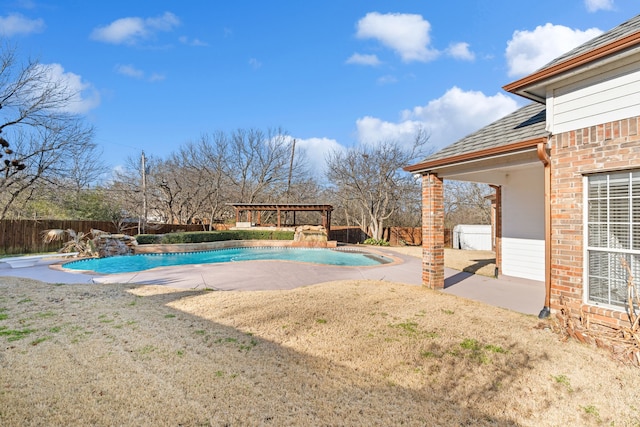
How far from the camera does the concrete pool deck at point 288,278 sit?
21.9 ft

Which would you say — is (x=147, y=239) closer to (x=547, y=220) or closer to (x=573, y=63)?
(x=547, y=220)

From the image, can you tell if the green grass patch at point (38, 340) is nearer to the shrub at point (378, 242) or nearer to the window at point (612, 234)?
the window at point (612, 234)

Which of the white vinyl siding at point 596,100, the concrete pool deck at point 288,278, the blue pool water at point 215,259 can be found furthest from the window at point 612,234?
the blue pool water at point 215,259

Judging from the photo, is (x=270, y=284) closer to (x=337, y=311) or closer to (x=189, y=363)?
(x=337, y=311)

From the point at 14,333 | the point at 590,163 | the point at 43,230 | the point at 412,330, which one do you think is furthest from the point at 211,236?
the point at 590,163

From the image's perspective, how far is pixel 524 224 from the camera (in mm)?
8203

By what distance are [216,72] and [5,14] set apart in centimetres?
851

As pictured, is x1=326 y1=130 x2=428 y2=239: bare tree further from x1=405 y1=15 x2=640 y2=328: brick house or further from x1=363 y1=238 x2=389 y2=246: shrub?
x1=405 y1=15 x2=640 y2=328: brick house

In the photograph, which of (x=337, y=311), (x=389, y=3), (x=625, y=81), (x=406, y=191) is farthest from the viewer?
(x=406, y=191)

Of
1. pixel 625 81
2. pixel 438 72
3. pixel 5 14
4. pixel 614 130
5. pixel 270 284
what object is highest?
pixel 5 14

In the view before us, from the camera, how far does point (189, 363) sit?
351 cm

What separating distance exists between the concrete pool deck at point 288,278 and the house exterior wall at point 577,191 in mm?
1128

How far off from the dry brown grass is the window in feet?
3.06

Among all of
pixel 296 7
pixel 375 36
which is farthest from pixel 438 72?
pixel 296 7
